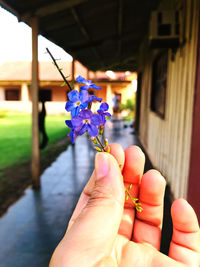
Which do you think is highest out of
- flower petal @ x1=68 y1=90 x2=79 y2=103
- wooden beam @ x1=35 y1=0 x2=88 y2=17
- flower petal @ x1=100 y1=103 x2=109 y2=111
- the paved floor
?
wooden beam @ x1=35 y1=0 x2=88 y2=17

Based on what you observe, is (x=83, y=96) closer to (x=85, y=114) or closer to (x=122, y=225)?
(x=85, y=114)

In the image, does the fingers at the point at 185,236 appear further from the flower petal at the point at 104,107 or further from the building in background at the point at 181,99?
the building in background at the point at 181,99

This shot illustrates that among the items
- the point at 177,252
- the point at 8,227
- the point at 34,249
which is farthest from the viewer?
the point at 8,227

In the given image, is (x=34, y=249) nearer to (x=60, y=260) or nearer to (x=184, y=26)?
(x=60, y=260)

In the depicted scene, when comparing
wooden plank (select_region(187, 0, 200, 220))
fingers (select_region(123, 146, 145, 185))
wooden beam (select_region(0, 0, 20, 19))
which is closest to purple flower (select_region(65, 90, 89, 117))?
fingers (select_region(123, 146, 145, 185))

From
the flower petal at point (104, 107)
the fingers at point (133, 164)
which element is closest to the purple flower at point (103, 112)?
the flower petal at point (104, 107)

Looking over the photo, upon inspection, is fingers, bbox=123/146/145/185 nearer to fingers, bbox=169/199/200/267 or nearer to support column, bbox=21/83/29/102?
fingers, bbox=169/199/200/267

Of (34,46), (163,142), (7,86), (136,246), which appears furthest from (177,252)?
(7,86)
